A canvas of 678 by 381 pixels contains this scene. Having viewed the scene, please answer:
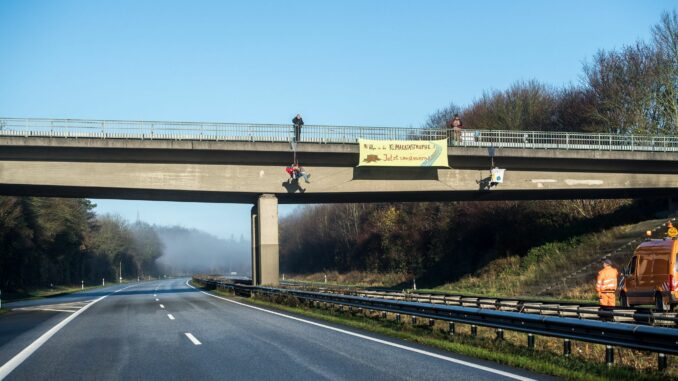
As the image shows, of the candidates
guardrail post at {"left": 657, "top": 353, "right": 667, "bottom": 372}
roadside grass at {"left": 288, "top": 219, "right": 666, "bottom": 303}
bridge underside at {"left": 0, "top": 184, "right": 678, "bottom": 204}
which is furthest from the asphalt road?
roadside grass at {"left": 288, "top": 219, "right": 666, "bottom": 303}

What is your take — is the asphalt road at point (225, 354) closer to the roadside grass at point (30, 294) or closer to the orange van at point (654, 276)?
the orange van at point (654, 276)

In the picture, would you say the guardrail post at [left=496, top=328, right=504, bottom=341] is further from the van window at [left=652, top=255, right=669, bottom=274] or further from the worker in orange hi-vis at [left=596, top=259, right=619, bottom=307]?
the van window at [left=652, top=255, right=669, bottom=274]

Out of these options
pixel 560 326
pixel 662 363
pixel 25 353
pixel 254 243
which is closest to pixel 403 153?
pixel 254 243

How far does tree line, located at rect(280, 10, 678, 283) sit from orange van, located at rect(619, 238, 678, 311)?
77.4ft

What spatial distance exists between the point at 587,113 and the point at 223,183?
109ft

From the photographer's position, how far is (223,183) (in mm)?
32219

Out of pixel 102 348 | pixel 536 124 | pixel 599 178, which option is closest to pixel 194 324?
pixel 102 348

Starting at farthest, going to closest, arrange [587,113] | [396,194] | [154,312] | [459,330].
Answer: [587,113] < [396,194] < [154,312] < [459,330]

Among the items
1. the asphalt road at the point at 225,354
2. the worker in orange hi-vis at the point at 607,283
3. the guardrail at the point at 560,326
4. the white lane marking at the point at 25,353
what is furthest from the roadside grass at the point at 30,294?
the worker in orange hi-vis at the point at 607,283

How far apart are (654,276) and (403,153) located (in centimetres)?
1618

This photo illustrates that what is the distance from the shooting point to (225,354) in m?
11.6

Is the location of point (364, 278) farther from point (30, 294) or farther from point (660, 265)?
point (660, 265)

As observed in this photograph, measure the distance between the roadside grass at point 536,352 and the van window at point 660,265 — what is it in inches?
236

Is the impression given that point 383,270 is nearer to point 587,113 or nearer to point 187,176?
point 587,113
